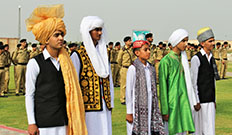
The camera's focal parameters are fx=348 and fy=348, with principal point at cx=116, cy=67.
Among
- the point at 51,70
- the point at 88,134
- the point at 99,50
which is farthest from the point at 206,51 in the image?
the point at 51,70

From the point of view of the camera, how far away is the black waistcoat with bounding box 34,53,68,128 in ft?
12.1

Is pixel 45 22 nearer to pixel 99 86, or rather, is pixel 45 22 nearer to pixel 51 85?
pixel 51 85

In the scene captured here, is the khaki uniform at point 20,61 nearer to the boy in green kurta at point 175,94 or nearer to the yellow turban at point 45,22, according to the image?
the boy in green kurta at point 175,94

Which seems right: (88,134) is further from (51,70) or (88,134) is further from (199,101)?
(199,101)

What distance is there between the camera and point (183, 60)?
5.62 m

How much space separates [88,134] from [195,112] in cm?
226

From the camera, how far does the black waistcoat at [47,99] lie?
368cm

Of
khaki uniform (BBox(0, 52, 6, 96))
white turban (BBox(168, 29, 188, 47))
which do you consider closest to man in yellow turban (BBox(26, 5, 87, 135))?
white turban (BBox(168, 29, 188, 47))

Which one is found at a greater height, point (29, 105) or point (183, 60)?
point (183, 60)

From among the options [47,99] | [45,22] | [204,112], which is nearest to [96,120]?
[47,99]

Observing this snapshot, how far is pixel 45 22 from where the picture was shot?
12.6 ft

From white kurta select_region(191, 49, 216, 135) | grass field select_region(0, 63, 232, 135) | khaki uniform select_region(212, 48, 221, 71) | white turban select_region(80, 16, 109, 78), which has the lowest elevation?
grass field select_region(0, 63, 232, 135)

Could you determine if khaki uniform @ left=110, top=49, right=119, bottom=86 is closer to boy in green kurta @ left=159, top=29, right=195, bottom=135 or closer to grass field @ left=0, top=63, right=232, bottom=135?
grass field @ left=0, top=63, right=232, bottom=135

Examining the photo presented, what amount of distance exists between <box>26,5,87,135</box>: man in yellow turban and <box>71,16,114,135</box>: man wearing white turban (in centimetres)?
36
